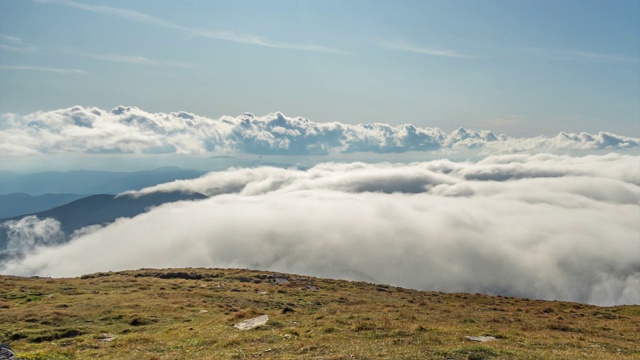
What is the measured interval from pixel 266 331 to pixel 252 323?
15.4ft

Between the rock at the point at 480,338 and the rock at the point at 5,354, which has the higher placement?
the rock at the point at 5,354

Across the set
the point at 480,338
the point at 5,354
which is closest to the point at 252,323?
the point at 5,354

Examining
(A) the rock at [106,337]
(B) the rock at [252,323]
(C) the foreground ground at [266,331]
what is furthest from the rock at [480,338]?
(A) the rock at [106,337]

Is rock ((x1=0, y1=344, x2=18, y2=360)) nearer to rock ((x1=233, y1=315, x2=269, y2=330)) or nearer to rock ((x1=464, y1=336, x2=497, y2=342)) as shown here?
rock ((x1=233, y1=315, x2=269, y2=330))

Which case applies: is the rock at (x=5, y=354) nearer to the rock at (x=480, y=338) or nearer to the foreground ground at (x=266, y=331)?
the foreground ground at (x=266, y=331)

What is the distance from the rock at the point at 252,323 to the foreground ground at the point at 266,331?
989 millimetres

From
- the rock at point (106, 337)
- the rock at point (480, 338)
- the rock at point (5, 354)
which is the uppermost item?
the rock at point (5, 354)

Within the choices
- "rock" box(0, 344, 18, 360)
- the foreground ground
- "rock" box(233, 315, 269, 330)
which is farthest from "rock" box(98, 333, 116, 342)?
"rock" box(0, 344, 18, 360)

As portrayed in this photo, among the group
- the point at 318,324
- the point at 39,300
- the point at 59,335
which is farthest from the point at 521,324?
the point at 39,300

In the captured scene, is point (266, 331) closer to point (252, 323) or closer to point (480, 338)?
point (252, 323)

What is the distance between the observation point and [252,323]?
36.6 meters

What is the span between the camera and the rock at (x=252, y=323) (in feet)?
115

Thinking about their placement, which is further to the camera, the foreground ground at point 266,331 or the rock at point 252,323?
the rock at point 252,323

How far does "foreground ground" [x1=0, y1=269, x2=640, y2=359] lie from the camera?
81.8 ft
